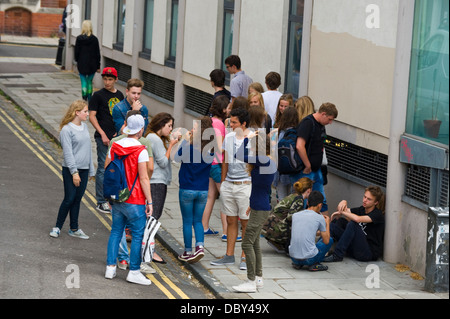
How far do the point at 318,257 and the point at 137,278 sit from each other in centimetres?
231

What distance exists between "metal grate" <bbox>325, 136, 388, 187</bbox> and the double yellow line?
128 inches

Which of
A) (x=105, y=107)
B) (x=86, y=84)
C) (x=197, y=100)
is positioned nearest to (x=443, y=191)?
(x=105, y=107)

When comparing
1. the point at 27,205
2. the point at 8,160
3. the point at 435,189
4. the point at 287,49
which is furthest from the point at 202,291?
the point at 8,160

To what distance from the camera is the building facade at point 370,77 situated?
34.1 ft

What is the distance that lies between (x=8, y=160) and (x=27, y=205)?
11.2 feet

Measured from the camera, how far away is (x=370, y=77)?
11.5 metres

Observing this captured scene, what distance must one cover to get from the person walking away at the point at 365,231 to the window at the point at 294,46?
12.1ft

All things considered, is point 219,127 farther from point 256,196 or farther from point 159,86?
point 159,86

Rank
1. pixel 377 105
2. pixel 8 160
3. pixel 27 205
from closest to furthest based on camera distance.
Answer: pixel 377 105 < pixel 27 205 < pixel 8 160

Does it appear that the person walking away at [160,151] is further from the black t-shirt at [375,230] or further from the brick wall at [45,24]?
the brick wall at [45,24]

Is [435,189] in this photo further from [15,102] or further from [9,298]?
[15,102]

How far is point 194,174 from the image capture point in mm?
10281

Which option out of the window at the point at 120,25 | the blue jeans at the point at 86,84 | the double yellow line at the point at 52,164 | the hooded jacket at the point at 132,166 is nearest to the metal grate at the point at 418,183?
the double yellow line at the point at 52,164

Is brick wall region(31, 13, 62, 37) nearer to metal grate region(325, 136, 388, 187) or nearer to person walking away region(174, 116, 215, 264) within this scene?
metal grate region(325, 136, 388, 187)
